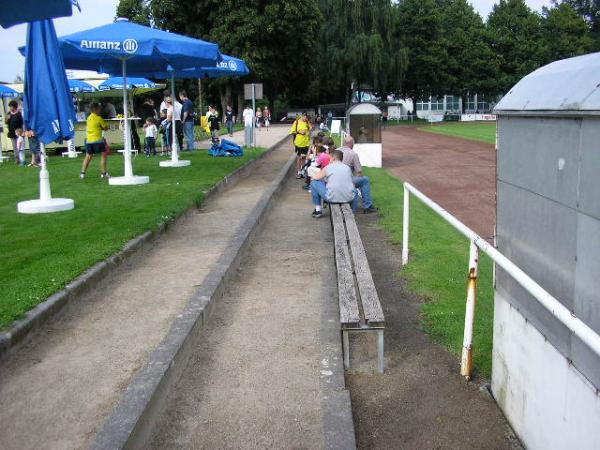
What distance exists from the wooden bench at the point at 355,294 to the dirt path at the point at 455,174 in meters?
1.68

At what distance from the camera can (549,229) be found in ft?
10.8

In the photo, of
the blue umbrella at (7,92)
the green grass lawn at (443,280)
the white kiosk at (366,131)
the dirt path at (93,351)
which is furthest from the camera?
the blue umbrella at (7,92)

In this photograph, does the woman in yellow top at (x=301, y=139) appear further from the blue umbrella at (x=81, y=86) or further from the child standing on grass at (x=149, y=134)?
the blue umbrella at (x=81, y=86)

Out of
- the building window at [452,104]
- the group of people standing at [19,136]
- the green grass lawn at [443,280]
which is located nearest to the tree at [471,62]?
the building window at [452,104]

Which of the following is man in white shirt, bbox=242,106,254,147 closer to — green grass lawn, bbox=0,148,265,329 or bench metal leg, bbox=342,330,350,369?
green grass lawn, bbox=0,148,265,329

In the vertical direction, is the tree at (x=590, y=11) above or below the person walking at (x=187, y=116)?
above

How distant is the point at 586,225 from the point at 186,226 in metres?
6.87

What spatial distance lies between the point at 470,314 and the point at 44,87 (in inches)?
277

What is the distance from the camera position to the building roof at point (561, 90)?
2.84 m

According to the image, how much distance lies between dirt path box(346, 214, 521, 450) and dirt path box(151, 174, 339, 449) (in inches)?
12.3

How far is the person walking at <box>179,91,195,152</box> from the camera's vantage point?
19.0 m

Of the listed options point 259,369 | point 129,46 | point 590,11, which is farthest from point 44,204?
point 590,11

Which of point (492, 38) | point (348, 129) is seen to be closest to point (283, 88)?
point (492, 38)

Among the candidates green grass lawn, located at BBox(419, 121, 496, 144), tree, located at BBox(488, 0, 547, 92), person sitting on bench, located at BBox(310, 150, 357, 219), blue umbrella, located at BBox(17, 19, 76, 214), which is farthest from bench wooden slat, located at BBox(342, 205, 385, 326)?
tree, located at BBox(488, 0, 547, 92)
